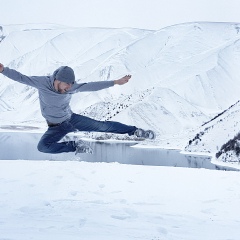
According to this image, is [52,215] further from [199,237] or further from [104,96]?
[104,96]

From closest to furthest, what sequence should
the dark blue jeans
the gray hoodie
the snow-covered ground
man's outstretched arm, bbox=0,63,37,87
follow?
man's outstretched arm, bbox=0,63,37,87 → the gray hoodie → the snow-covered ground → the dark blue jeans

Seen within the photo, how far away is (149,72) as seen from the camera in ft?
382

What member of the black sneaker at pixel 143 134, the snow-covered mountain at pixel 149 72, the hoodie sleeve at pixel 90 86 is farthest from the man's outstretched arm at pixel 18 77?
the snow-covered mountain at pixel 149 72

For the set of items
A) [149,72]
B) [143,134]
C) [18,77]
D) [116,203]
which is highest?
[149,72]

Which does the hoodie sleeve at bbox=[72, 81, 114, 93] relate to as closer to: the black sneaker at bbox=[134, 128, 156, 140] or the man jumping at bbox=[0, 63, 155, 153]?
the man jumping at bbox=[0, 63, 155, 153]

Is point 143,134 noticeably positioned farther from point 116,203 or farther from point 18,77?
point 18,77

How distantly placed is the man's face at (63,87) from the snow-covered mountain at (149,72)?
206 ft

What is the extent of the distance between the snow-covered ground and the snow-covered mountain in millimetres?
57723

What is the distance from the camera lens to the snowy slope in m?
86.1

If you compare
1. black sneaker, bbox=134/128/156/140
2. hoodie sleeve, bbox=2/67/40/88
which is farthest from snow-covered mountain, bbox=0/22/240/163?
Result: hoodie sleeve, bbox=2/67/40/88

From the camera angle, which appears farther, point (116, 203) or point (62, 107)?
point (116, 203)

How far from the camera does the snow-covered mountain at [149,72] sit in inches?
3386

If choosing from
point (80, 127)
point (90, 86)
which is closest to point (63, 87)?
point (90, 86)

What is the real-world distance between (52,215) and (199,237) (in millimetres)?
2648
